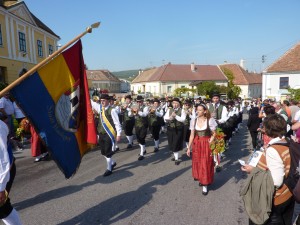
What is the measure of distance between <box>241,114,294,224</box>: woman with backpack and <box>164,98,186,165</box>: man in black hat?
435 cm

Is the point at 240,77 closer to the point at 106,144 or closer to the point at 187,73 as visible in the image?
the point at 187,73

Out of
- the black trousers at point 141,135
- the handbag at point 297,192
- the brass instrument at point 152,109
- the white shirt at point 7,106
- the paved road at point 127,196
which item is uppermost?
the white shirt at point 7,106

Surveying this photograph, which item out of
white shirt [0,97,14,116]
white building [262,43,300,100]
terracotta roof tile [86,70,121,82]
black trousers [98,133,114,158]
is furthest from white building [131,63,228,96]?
black trousers [98,133,114,158]

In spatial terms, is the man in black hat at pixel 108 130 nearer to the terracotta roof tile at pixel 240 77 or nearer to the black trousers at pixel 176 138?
the black trousers at pixel 176 138

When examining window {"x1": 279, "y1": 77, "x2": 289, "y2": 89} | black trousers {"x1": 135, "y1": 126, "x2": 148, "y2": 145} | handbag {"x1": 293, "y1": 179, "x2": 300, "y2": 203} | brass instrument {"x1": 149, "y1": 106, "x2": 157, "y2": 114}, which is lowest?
black trousers {"x1": 135, "y1": 126, "x2": 148, "y2": 145}

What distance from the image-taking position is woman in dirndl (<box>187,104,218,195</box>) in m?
4.87

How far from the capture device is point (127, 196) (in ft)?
15.8

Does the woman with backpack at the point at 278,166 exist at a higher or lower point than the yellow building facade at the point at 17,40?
lower

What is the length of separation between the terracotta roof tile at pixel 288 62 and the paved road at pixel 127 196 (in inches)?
1189

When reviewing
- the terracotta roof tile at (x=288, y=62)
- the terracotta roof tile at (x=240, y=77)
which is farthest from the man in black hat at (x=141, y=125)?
the terracotta roof tile at (x=240, y=77)

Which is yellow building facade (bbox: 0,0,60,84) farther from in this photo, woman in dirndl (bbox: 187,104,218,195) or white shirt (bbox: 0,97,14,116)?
woman in dirndl (bbox: 187,104,218,195)

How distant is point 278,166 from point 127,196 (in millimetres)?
3073

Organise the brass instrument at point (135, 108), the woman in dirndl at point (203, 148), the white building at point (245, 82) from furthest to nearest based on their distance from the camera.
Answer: the white building at point (245, 82)
the brass instrument at point (135, 108)
the woman in dirndl at point (203, 148)

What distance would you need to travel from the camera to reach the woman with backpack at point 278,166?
247 cm
